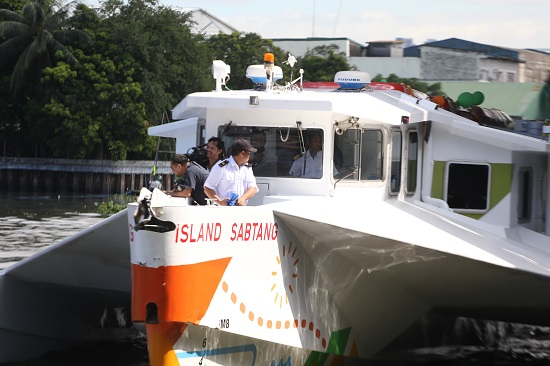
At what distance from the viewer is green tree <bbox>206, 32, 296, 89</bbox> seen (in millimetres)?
70500

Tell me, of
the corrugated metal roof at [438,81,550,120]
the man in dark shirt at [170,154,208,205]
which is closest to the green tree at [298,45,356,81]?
the corrugated metal roof at [438,81,550,120]

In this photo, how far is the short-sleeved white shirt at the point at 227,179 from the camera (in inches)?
472

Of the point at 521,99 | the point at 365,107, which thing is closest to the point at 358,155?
the point at 365,107

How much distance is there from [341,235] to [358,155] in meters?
2.02

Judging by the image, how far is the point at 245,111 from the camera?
13.3 meters

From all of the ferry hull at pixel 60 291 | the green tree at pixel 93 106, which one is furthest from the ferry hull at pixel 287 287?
the green tree at pixel 93 106

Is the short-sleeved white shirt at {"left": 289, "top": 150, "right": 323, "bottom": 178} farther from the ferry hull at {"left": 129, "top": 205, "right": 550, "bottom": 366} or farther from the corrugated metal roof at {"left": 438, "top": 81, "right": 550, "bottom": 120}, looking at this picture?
the corrugated metal roof at {"left": 438, "top": 81, "right": 550, "bottom": 120}

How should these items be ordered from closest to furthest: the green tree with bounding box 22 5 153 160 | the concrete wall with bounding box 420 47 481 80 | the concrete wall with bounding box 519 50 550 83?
the concrete wall with bounding box 519 50 550 83
the concrete wall with bounding box 420 47 481 80
the green tree with bounding box 22 5 153 160

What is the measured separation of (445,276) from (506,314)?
237 centimetres

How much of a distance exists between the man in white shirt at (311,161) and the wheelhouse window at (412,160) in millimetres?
1725

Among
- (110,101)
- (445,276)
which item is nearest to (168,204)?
(445,276)

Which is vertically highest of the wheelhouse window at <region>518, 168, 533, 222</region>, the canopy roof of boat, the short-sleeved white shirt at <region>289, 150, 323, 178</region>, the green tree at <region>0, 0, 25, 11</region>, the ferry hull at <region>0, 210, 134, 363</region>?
the green tree at <region>0, 0, 25, 11</region>

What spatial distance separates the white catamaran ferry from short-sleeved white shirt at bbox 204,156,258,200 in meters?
0.37

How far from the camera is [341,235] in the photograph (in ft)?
38.9
